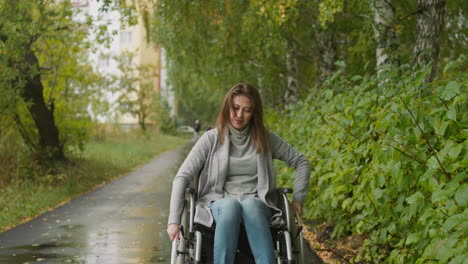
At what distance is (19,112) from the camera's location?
51.0 feet

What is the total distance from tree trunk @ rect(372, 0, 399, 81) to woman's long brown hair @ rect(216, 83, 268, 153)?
5356 mm

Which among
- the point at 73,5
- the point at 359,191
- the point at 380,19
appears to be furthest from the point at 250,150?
the point at 73,5

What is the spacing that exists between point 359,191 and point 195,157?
152cm

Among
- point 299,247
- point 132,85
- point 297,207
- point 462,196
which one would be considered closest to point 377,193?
point 297,207

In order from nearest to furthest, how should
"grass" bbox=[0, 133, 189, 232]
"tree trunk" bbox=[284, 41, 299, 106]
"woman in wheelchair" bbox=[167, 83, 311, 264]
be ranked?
1. "woman in wheelchair" bbox=[167, 83, 311, 264]
2. "grass" bbox=[0, 133, 189, 232]
3. "tree trunk" bbox=[284, 41, 299, 106]

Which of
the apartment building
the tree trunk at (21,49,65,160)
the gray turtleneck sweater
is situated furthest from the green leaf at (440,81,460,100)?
the tree trunk at (21,49,65,160)

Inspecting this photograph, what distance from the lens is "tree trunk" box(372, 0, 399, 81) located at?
1017cm

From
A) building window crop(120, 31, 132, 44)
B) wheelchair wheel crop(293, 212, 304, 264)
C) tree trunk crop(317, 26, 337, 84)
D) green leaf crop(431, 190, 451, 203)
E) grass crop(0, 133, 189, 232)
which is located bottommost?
grass crop(0, 133, 189, 232)

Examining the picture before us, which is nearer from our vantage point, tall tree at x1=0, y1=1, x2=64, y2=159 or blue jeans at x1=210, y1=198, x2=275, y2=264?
blue jeans at x1=210, y1=198, x2=275, y2=264

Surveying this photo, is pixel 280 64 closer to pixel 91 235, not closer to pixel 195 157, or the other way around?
pixel 91 235

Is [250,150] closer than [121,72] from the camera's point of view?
Yes

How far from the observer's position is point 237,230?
14.3ft

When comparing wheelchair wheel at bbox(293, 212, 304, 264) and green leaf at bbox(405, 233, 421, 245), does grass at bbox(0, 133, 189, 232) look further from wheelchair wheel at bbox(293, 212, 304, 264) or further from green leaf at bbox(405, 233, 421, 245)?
green leaf at bbox(405, 233, 421, 245)

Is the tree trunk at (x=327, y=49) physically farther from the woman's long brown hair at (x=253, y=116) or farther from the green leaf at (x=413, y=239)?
the green leaf at (x=413, y=239)
